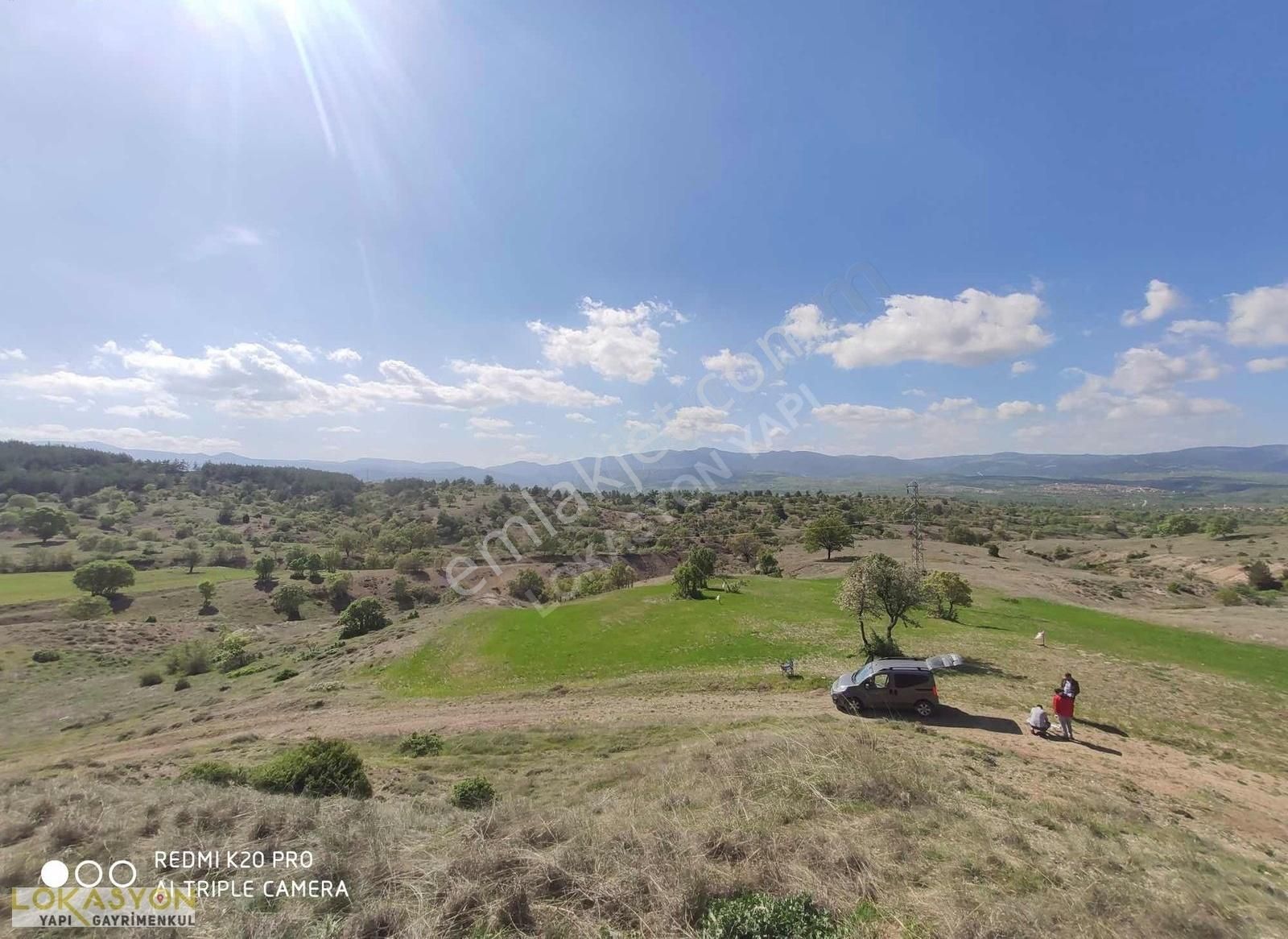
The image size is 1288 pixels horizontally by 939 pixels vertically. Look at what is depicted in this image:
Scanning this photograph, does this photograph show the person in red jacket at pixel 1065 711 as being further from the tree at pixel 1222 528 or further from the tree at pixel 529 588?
the tree at pixel 1222 528

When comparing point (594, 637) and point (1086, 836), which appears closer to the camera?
point (1086, 836)

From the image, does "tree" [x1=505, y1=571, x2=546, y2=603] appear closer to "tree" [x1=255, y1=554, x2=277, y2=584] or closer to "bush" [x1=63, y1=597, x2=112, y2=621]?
"tree" [x1=255, y1=554, x2=277, y2=584]

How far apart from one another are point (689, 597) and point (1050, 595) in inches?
1270

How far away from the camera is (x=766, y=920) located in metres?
5.49

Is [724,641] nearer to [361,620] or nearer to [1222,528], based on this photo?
[361,620]

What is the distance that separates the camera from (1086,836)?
793cm

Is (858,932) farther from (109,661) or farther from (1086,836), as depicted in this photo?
(109,661)

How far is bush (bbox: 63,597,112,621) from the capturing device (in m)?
57.2

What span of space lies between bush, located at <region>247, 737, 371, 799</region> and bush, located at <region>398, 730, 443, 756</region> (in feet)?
12.2

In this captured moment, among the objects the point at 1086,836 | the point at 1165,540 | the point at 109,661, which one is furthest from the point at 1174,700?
the point at 1165,540

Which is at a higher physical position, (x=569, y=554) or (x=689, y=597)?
(x=689, y=597)

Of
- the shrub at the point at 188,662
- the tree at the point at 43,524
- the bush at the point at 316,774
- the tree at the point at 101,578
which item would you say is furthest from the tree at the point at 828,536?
the tree at the point at 43,524

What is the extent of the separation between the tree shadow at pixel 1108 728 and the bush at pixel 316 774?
20.6 m

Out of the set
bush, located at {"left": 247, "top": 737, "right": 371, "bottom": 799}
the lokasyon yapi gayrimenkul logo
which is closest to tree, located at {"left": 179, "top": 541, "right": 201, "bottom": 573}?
bush, located at {"left": 247, "top": 737, "right": 371, "bottom": 799}
